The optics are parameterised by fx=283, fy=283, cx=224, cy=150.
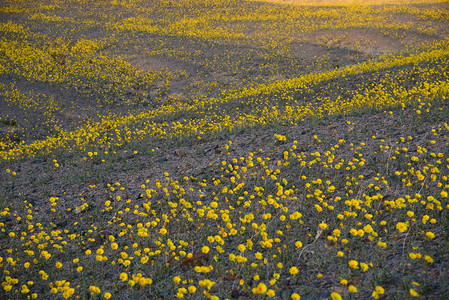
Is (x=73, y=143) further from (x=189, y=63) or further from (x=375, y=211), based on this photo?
(x=189, y=63)

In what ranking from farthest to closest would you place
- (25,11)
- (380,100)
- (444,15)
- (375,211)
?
(25,11), (444,15), (380,100), (375,211)

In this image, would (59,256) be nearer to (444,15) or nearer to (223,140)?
(223,140)

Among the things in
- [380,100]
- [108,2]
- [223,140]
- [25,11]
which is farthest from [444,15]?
[25,11]

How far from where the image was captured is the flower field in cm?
379

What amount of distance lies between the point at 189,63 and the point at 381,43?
20.2 m

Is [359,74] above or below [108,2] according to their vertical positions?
below

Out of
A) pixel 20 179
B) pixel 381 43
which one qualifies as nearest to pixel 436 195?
pixel 20 179

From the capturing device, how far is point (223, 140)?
31.3 feet

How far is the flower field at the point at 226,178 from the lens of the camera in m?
3.79

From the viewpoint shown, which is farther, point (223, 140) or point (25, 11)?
point (25, 11)

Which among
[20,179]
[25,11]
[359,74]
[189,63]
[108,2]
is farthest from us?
[108,2]

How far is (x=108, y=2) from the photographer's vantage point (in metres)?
54.5

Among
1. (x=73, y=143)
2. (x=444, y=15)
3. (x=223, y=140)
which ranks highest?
(x=444, y=15)

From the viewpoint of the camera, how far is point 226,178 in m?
6.71
